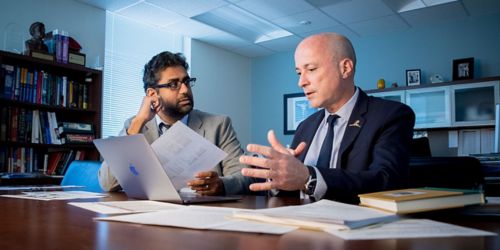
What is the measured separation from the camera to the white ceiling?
413 centimetres

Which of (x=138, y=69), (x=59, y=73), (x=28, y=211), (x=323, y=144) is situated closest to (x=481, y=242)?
(x=28, y=211)

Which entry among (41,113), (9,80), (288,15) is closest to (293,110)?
(288,15)

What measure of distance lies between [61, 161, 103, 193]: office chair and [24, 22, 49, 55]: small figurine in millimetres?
1819

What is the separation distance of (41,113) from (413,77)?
4.01 metres

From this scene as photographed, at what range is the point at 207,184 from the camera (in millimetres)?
1336

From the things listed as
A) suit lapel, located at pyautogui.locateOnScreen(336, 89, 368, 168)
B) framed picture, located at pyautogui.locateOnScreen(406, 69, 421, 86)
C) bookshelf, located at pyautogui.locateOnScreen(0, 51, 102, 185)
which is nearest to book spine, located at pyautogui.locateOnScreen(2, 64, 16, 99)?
bookshelf, located at pyautogui.locateOnScreen(0, 51, 102, 185)

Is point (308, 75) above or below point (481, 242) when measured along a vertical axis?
above

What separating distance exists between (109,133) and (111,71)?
0.68m

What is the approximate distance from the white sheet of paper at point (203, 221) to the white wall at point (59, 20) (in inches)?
138

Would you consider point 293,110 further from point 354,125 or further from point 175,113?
point 354,125

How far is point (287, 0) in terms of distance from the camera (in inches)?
160

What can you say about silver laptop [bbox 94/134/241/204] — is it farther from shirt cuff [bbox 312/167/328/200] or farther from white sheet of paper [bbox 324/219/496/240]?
white sheet of paper [bbox 324/219/496/240]

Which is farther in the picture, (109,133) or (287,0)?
(109,133)

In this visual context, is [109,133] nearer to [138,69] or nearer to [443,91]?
[138,69]
